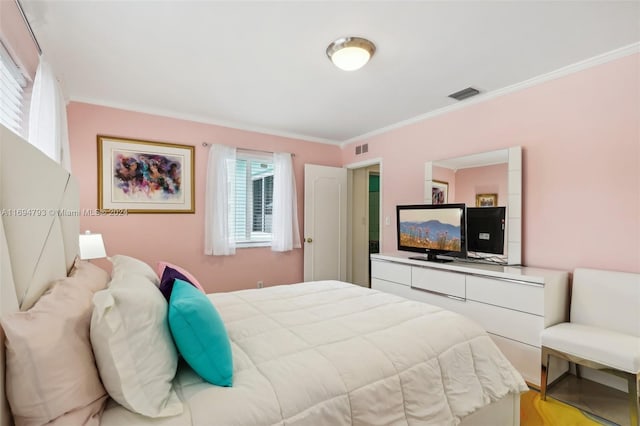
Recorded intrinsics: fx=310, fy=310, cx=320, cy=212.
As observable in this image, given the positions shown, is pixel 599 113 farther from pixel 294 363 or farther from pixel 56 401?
pixel 56 401

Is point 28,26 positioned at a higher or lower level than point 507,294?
higher

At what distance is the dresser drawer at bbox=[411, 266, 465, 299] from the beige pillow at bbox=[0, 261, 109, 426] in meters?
2.68

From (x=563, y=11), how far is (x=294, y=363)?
96.5 inches

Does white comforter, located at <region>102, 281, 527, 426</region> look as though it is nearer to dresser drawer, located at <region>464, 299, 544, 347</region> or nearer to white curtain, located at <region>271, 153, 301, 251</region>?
dresser drawer, located at <region>464, 299, 544, 347</region>

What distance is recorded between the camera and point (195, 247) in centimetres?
380

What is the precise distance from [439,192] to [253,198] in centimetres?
241

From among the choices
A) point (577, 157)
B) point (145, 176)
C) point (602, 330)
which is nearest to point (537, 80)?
point (577, 157)

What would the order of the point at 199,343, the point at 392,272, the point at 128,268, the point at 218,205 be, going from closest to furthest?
the point at 199,343 → the point at 128,268 → the point at 392,272 → the point at 218,205

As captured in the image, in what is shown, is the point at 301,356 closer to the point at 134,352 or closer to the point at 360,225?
the point at 134,352

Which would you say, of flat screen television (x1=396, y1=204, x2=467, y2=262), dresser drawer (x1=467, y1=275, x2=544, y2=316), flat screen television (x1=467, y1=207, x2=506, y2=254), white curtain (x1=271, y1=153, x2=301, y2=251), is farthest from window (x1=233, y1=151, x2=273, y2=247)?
dresser drawer (x1=467, y1=275, x2=544, y2=316)

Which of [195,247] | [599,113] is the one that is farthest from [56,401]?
[599,113]

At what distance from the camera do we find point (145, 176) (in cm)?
351

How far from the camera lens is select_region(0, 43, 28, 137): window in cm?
172

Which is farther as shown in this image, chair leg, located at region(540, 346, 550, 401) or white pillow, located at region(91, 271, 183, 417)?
chair leg, located at region(540, 346, 550, 401)
